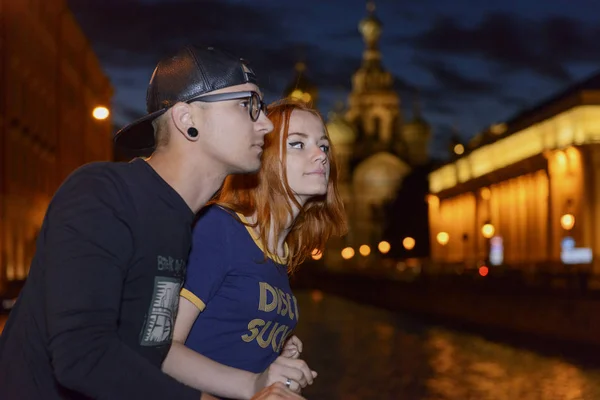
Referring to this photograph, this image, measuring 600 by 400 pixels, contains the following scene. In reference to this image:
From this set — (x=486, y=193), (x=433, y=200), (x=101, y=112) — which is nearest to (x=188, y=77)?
(x=101, y=112)

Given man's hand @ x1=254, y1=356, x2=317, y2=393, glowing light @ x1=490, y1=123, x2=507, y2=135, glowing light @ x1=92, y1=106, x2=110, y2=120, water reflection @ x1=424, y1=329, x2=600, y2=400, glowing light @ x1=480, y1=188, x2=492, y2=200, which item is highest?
glowing light @ x1=490, y1=123, x2=507, y2=135

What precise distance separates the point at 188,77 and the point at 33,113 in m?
43.2

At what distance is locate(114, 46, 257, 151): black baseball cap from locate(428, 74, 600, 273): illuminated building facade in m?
49.8

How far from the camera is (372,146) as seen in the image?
466 feet

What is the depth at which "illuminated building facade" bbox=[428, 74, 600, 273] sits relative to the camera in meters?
62.4

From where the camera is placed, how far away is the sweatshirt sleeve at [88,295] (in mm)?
2158

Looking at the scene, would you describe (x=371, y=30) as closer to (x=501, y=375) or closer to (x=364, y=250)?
(x=364, y=250)

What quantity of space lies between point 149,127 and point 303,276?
92.9 m

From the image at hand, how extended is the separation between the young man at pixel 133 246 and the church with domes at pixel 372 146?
397 feet

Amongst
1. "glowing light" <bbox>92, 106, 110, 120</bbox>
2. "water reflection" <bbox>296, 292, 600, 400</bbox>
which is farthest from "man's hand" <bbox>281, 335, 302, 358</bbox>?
"glowing light" <bbox>92, 106, 110, 120</bbox>

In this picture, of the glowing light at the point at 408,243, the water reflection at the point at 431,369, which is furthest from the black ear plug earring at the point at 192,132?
the glowing light at the point at 408,243

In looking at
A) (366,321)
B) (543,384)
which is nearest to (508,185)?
(366,321)

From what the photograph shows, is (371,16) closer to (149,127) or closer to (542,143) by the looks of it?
(542,143)

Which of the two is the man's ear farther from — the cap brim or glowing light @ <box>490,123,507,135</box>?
glowing light @ <box>490,123,507,135</box>
